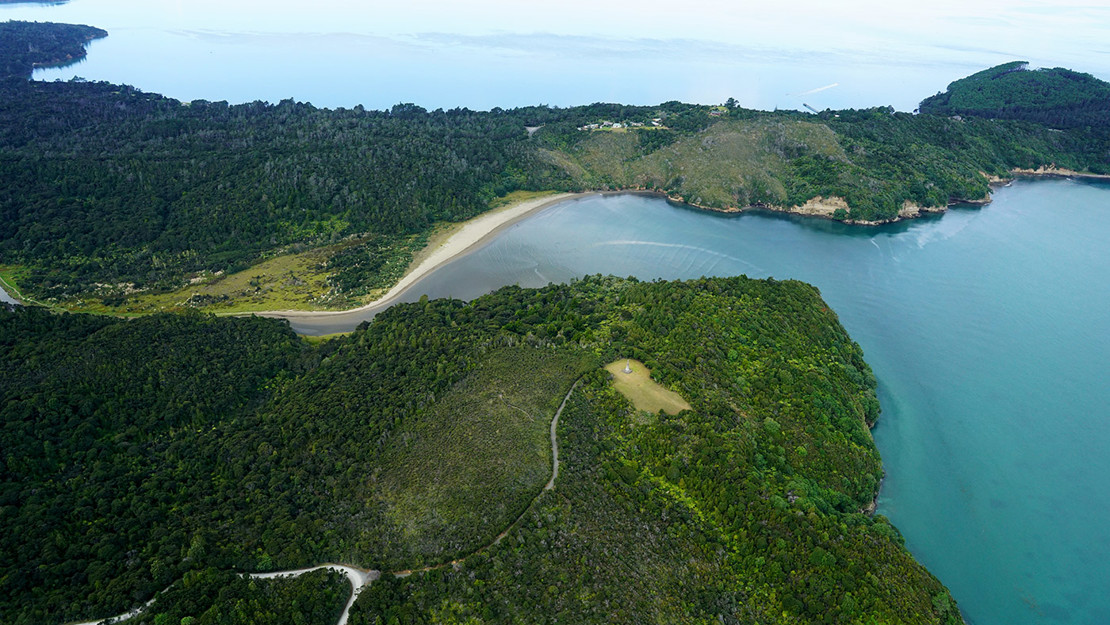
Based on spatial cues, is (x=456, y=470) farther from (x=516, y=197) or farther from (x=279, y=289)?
(x=516, y=197)

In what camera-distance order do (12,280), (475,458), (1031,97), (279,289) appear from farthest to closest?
(1031,97) → (279,289) → (12,280) → (475,458)

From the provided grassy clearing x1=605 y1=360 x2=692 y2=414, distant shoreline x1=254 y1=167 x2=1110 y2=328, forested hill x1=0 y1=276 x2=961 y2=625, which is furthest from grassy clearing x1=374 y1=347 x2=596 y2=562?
distant shoreline x1=254 y1=167 x2=1110 y2=328

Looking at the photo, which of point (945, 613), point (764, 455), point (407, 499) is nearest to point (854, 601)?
point (945, 613)

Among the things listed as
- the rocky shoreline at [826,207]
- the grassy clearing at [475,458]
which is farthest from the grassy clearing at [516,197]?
the grassy clearing at [475,458]

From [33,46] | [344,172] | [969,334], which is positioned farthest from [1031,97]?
[33,46]

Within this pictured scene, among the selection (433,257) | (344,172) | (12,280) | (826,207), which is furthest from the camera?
(826,207)

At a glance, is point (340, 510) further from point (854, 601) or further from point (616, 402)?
point (854, 601)

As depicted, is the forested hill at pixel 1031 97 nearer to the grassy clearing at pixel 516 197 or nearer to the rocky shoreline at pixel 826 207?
the rocky shoreline at pixel 826 207
